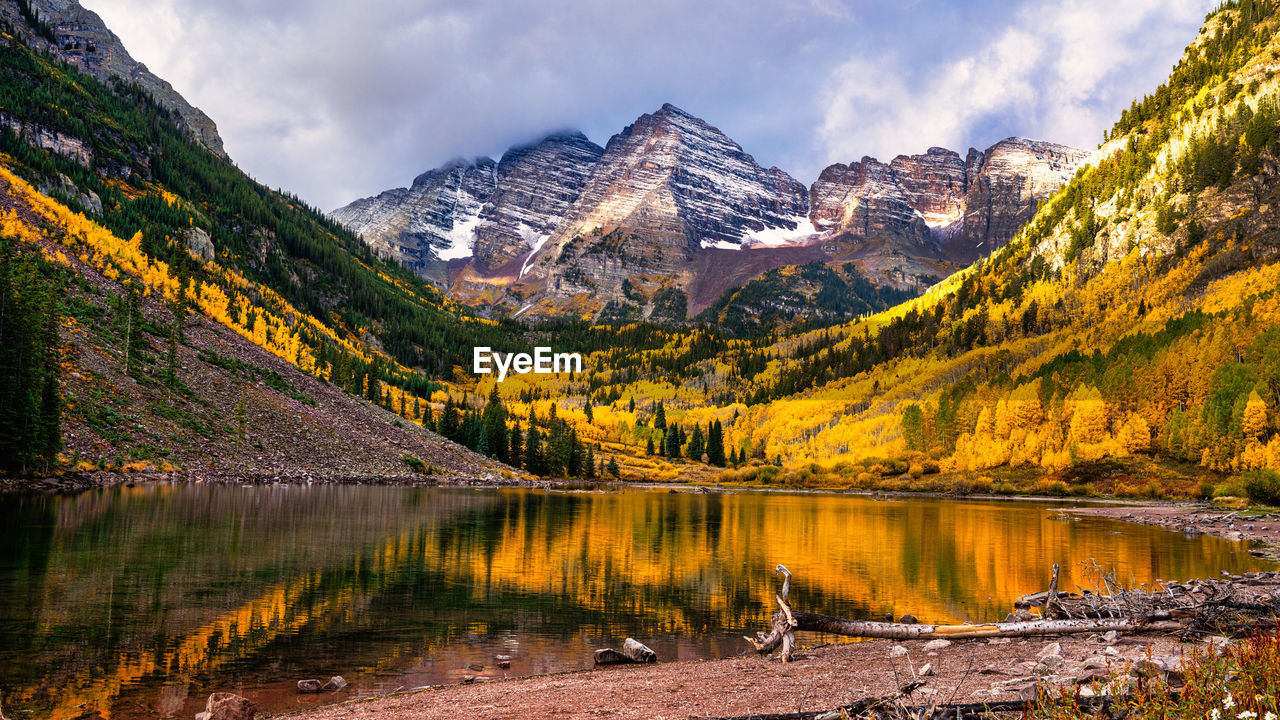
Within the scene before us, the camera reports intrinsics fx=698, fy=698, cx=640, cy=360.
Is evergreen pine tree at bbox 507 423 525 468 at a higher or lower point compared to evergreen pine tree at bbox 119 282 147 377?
lower

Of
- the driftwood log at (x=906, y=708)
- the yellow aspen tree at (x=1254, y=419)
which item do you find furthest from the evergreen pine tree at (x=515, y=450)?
the driftwood log at (x=906, y=708)

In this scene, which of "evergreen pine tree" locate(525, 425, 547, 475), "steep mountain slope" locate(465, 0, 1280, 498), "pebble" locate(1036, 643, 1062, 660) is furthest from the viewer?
"evergreen pine tree" locate(525, 425, 547, 475)

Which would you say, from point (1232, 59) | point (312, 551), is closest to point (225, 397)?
point (312, 551)

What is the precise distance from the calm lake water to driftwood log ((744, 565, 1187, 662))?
2829mm

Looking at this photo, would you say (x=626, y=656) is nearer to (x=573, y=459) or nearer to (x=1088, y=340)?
(x=573, y=459)

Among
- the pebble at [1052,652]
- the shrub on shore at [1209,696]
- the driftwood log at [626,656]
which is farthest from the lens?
the driftwood log at [626,656]

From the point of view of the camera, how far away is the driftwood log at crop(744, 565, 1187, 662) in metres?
17.8

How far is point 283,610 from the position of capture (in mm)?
23734

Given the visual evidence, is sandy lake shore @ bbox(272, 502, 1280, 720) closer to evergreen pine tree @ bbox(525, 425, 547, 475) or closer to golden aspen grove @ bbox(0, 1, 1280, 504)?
golden aspen grove @ bbox(0, 1, 1280, 504)

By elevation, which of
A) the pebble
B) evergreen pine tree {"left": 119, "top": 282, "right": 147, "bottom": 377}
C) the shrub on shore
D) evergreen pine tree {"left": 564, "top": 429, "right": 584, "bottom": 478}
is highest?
evergreen pine tree {"left": 119, "top": 282, "right": 147, "bottom": 377}

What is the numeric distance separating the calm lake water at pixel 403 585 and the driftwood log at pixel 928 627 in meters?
2.83

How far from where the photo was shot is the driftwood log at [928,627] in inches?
699

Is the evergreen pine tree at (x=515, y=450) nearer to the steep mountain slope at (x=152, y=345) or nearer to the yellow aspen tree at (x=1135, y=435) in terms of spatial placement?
the steep mountain slope at (x=152, y=345)

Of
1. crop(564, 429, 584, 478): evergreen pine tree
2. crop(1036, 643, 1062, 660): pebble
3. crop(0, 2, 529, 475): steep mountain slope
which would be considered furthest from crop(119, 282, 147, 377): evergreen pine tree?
crop(564, 429, 584, 478): evergreen pine tree
